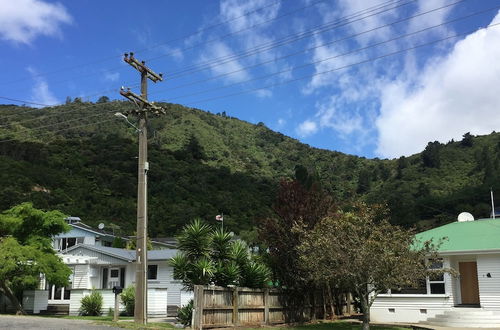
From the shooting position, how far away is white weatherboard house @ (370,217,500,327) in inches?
878

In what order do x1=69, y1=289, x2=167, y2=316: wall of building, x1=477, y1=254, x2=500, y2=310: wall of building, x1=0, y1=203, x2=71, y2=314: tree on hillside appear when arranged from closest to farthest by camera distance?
x1=477, y1=254, x2=500, y2=310: wall of building, x1=0, y1=203, x2=71, y2=314: tree on hillside, x1=69, y1=289, x2=167, y2=316: wall of building

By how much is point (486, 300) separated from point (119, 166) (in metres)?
68.5

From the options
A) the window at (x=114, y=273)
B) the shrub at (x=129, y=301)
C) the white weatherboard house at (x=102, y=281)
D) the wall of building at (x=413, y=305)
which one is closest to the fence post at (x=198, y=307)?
the wall of building at (x=413, y=305)

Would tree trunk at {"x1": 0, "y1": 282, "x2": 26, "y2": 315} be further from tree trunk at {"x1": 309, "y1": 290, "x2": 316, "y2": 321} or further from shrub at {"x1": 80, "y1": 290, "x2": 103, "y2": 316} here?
tree trunk at {"x1": 309, "y1": 290, "x2": 316, "y2": 321}

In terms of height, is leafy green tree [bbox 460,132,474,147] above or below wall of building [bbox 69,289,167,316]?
above

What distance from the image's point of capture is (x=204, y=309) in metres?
18.9

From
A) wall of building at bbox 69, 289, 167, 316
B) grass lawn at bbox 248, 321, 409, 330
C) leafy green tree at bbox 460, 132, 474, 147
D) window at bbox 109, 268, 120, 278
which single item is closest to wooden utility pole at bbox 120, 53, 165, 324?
grass lawn at bbox 248, 321, 409, 330

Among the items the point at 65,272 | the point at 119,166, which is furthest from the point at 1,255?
the point at 119,166

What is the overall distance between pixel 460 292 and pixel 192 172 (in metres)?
66.8

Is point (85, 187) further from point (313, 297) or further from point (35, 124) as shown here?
point (313, 297)

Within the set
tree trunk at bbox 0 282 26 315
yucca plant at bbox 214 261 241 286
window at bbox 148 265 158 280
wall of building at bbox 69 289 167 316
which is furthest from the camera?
window at bbox 148 265 158 280

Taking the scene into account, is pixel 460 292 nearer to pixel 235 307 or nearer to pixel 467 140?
pixel 235 307

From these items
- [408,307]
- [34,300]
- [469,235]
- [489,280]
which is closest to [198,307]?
[408,307]

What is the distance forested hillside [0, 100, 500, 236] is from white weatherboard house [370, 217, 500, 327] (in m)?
31.7
